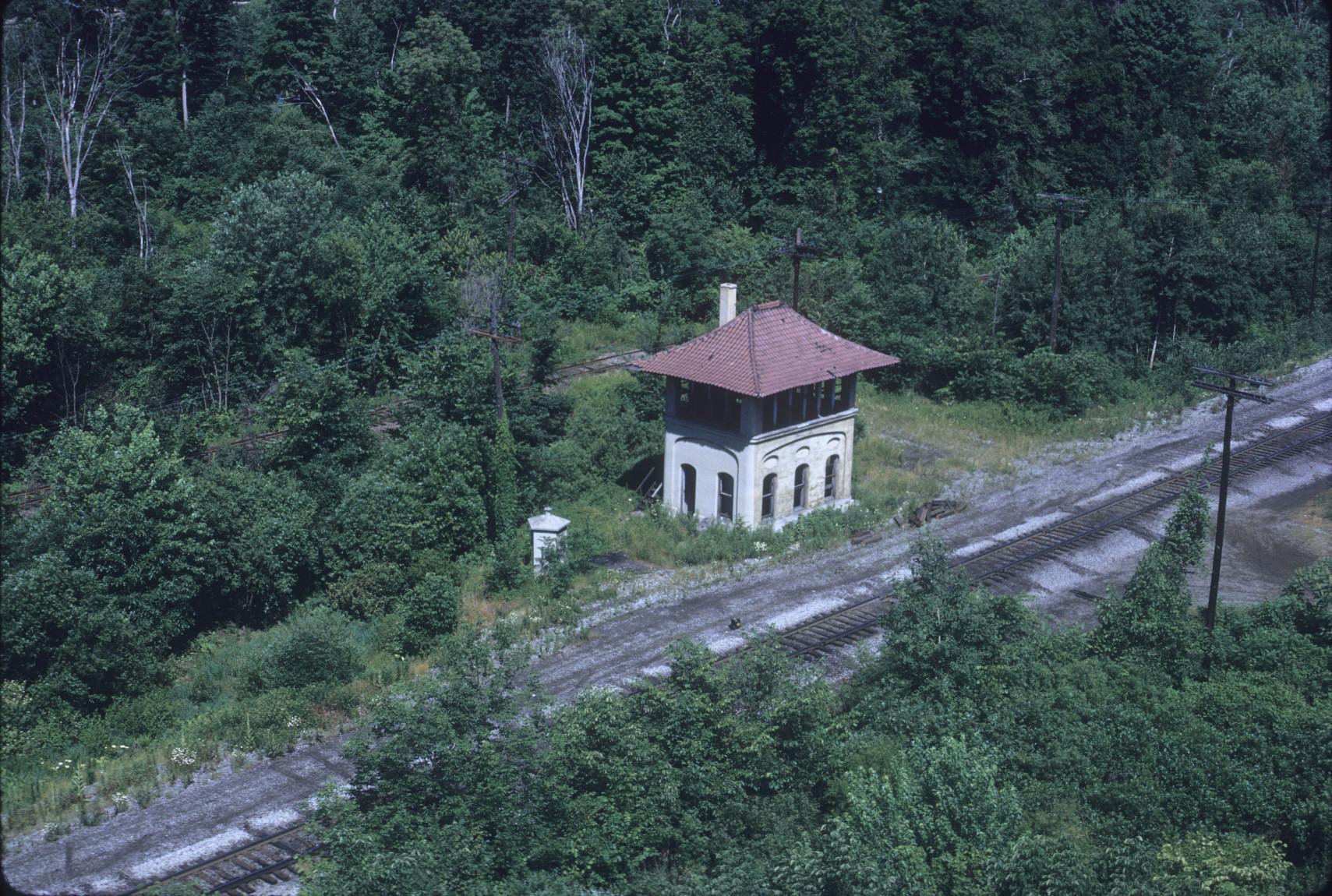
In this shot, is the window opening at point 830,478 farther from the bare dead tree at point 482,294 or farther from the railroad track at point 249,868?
the railroad track at point 249,868

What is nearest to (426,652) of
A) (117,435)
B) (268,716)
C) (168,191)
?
(268,716)

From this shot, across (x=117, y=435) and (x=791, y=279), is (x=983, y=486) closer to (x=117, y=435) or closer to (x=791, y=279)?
(x=791, y=279)

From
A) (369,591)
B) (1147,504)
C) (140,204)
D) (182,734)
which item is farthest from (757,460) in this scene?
(140,204)

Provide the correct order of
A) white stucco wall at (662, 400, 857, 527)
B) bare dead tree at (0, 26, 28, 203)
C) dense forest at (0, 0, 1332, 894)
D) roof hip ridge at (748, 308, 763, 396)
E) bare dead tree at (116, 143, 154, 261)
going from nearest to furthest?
dense forest at (0, 0, 1332, 894) < roof hip ridge at (748, 308, 763, 396) < white stucco wall at (662, 400, 857, 527) < bare dead tree at (0, 26, 28, 203) < bare dead tree at (116, 143, 154, 261)

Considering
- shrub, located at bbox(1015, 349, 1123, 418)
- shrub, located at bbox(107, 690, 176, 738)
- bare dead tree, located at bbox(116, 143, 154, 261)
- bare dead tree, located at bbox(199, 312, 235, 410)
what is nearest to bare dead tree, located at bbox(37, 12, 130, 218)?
bare dead tree, located at bbox(116, 143, 154, 261)

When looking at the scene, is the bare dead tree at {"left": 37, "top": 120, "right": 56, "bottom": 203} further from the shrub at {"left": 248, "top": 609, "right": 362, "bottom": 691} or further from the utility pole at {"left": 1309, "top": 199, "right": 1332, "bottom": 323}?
the utility pole at {"left": 1309, "top": 199, "right": 1332, "bottom": 323}

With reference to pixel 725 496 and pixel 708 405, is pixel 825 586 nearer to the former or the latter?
pixel 725 496
